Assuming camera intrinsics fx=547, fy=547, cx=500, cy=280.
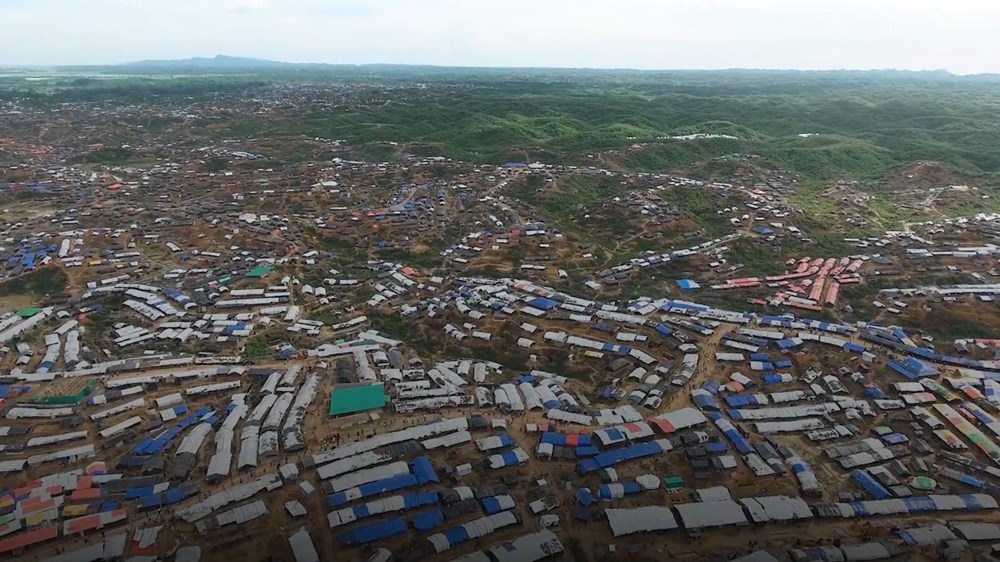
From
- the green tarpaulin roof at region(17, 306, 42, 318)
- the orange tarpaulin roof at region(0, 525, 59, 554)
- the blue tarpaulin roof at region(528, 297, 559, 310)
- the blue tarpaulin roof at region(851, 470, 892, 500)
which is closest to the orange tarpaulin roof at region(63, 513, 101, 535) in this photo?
the orange tarpaulin roof at region(0, 525, 59, 554)

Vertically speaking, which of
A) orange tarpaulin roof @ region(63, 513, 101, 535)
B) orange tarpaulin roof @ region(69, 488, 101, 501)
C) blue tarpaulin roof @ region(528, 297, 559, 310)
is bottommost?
orange tarpaulin roof @ region(69, 488, 101, 501)

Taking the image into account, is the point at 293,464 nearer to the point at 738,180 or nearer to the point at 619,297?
the point at 619,297

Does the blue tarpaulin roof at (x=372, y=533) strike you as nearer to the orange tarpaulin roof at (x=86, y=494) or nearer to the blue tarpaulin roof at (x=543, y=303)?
the orange tarpaulin roof at (x=86, y=494)

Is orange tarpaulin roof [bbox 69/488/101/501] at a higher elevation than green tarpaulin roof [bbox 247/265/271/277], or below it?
below

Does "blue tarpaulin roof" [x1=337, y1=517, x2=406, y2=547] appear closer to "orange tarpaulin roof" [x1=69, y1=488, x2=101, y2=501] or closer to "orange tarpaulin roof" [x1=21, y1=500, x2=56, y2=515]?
"orange tarpaulin roof" [x1=69, y1=488, x2=101, y2=501]

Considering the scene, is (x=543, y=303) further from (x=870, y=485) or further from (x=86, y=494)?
(x=86, y=494)

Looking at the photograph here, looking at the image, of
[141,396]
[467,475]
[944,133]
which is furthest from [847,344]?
[944,133]

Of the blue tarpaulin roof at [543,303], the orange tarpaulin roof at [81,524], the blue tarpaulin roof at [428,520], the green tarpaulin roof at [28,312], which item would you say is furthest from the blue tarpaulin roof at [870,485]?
the green tarpaulin roof at [28,312]
